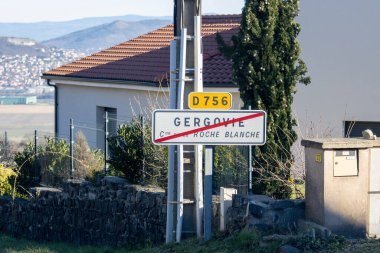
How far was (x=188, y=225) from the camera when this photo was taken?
39.1ft

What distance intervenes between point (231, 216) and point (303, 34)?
992 cm

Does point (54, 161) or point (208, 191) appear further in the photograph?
point (54, 161)

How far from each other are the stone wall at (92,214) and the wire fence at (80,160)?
2.34ft

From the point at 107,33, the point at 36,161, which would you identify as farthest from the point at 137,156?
the point at 107,33

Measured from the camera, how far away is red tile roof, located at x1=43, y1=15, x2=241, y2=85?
23719 mm

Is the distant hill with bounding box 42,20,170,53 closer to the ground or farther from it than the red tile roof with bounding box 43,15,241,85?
farther from it

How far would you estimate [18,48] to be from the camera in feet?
267

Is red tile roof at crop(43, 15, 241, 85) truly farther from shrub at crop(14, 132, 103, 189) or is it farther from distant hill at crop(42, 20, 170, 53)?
distant hill at crop(42, 20, 170, 53)

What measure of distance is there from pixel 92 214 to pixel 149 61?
10750 mm

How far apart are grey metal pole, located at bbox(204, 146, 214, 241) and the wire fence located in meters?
2.44

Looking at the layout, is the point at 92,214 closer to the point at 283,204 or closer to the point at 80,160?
the point at 80,160

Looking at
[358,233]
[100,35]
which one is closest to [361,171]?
[358,233]

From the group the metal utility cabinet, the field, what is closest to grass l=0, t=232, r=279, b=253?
the metal utility cabinet

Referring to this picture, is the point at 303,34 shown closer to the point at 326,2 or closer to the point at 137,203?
the point at 326,2
